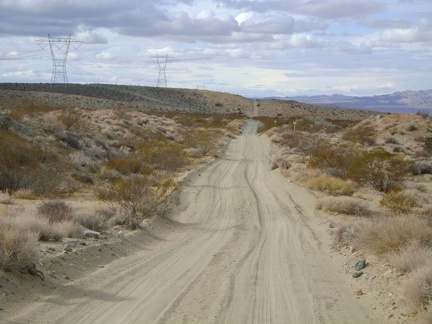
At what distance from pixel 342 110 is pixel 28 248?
158 metres

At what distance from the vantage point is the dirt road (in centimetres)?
823

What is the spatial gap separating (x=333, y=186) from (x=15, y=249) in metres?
16.9

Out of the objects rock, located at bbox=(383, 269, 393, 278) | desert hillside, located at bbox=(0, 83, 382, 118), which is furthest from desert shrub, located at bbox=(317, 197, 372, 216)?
desert hillside, located at bbox=(0, 83, 382, 118)

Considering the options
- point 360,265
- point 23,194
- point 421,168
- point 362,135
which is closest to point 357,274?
point 360,265

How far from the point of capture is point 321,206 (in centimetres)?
1994

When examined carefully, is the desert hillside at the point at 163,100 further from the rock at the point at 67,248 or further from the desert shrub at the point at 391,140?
the rock at the point at 67,248

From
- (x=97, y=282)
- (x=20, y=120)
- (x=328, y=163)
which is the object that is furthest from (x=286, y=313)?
(x=20, y=120)

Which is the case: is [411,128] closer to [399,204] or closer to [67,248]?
[399,204]

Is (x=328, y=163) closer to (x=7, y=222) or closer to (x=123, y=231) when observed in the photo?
(x=123, y=231)

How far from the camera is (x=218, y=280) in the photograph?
1039cm

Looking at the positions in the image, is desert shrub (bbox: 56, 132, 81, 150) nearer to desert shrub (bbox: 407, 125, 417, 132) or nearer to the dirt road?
the dirt road

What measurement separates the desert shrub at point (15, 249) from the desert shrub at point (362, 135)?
145ft

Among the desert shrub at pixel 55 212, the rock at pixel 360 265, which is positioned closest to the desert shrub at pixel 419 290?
the rock at pixel 360 265

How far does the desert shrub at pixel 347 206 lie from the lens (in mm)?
18500
